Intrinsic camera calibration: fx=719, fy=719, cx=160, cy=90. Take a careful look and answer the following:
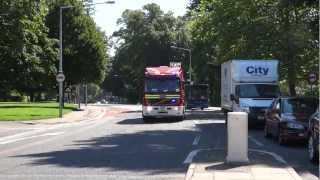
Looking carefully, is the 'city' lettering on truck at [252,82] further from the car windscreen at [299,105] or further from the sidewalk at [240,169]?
the sidewalk at [240,169]

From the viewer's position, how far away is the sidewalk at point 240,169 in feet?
43.0

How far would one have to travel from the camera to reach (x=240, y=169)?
46.6 feet

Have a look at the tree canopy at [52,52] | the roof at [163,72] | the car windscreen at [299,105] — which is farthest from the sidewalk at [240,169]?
the tree canopy at [52,52]

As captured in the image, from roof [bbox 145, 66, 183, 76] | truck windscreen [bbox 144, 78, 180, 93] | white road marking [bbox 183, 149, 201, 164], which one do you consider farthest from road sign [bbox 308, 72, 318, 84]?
white road marking [bbox 183, 149, 201, 164]

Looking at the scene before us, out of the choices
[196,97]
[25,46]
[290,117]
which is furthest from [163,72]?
[196,97]

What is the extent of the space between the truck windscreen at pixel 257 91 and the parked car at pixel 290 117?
7164mm

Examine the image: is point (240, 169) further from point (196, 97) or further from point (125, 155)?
point (196, 97)

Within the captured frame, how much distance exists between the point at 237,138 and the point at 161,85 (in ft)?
77.7

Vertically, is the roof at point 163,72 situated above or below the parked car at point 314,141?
above

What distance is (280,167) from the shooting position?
48.3ft

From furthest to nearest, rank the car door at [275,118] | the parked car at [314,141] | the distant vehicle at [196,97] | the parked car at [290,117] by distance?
1. the distant vehicle at [196,97]
2. the car door at [275,118]
3. the parked car at [290,117]
4. the parked car at [314,141]

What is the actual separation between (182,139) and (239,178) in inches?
459

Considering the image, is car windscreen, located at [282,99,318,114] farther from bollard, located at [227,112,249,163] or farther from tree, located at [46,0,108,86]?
tree, located at [46,0,108,86]

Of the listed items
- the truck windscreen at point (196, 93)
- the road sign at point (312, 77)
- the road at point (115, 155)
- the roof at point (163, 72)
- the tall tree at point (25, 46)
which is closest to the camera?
the road at point (115, 155)
